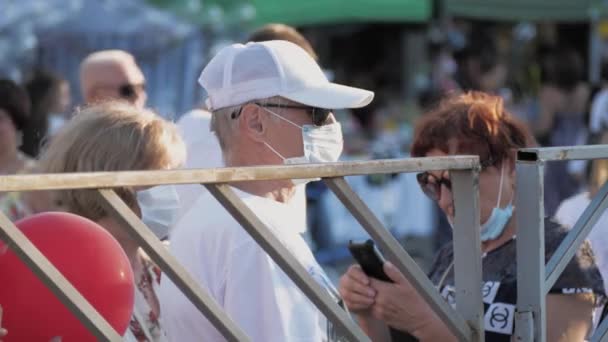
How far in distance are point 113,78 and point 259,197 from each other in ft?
8.60

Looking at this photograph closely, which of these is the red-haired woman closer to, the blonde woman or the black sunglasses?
the black sunglasses

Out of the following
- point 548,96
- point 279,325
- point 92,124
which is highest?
point 92,124

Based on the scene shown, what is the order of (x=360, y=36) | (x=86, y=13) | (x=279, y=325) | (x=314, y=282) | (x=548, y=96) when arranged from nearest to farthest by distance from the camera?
(x=314, y=282) < (x=279, y=325) < (x=548, y=96) < (x=86, y=13) < (x=360, y=36)

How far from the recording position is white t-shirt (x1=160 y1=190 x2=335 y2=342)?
7.95 ft

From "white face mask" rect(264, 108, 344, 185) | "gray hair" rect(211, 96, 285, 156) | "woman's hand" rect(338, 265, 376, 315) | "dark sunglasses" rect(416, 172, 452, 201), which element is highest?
"gray hair" rect(211, 96, 285, 156)

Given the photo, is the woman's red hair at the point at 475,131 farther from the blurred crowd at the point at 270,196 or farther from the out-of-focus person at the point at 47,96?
the out-of-focus person at the point at 47,96

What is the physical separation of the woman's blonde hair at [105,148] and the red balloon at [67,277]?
2.00ft

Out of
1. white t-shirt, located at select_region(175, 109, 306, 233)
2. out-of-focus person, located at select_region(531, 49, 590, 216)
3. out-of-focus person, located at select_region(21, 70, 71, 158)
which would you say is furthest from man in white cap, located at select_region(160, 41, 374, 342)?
out-of-focus person, located at select_region(531, 49, 590, 216)

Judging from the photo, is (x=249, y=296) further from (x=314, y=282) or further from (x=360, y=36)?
(x=360, y=36)

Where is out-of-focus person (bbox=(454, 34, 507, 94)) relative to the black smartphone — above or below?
below

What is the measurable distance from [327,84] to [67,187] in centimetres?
107

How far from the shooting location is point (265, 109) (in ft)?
9.06

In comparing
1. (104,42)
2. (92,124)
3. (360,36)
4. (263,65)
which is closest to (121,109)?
(92,124)

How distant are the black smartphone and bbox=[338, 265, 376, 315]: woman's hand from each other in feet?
0.08
